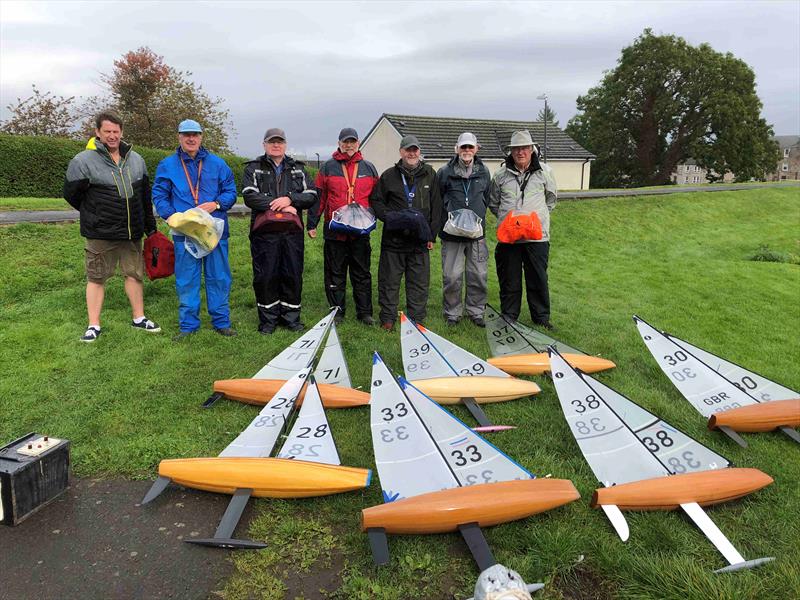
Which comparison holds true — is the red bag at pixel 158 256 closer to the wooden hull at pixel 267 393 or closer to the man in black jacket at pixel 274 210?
the man in black jacket at pixel 274 210

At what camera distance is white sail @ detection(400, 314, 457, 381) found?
471cm

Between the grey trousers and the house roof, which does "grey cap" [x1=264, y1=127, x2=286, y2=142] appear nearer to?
the grey trousers

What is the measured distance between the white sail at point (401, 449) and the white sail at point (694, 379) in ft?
8.55

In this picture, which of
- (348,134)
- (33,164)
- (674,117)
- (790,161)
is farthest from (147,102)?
(790,161)

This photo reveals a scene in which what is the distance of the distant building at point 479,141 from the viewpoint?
96.2ft

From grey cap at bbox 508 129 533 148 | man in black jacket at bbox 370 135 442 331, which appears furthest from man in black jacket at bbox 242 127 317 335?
grey cap at bbox 508 129 533 148

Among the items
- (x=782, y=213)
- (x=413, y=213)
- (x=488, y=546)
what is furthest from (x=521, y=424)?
(x=782, y=213)

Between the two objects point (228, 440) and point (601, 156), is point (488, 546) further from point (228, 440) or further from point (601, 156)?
point (601, 156)

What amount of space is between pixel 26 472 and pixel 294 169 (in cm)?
381

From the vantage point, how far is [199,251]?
5.26m

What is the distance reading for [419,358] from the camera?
4918mm

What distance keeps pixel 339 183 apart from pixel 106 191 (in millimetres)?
2393

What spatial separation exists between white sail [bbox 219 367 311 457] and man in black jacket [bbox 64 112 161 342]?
2621 millimetres

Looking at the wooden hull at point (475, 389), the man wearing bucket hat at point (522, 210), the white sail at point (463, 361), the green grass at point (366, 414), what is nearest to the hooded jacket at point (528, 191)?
the man wearing bucket hat at point (522, 210)
